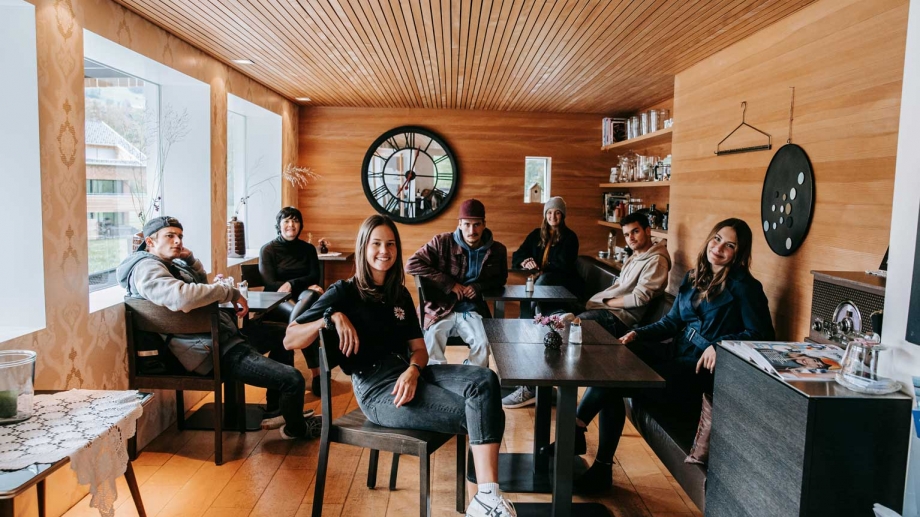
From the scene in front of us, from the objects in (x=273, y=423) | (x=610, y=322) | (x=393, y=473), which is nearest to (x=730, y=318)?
(x=610, y=322)

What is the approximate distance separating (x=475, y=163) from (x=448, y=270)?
10.4 ft

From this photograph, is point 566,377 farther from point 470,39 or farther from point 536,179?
point 536,179

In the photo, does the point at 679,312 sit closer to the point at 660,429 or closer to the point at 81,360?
the point at 660,429

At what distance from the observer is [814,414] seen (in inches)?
67.4

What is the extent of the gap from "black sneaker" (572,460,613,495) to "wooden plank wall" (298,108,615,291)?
462 centimetres

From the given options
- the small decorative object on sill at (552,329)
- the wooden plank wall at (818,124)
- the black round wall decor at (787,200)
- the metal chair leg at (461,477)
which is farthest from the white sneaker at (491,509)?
the black round wall decor at (787,200)

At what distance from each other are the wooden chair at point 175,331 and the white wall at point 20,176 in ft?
1.79

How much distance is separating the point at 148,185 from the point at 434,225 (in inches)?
145

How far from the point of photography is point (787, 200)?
3471mm

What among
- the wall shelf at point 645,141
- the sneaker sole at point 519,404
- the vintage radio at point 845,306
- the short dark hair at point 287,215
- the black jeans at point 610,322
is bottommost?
the sneaker sole at point 519,404

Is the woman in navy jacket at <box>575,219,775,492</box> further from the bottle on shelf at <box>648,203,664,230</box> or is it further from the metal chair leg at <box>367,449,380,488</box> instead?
the bottle on shelf at <box>648,203,664,230</box>

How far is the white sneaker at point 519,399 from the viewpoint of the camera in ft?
14.4

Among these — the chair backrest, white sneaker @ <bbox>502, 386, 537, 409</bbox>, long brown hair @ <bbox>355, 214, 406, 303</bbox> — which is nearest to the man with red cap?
white sneaker @ <bbox>502, 386, 537, 409</bbox>

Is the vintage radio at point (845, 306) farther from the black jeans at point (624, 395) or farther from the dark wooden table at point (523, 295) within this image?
the dark wooden table at point (523, 295)
